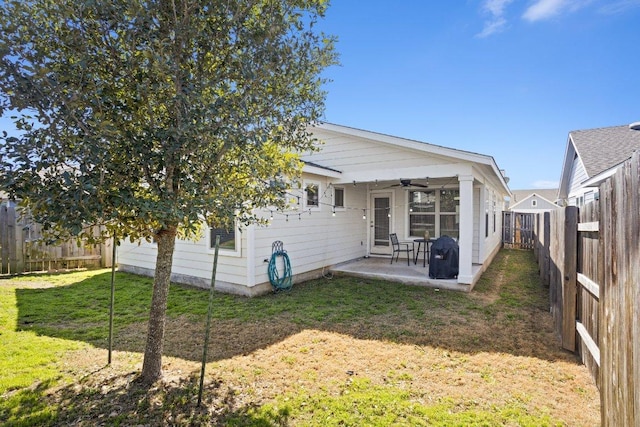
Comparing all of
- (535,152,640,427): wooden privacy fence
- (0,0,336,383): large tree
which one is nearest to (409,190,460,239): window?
(535,152,640,427): wooden privacy fence

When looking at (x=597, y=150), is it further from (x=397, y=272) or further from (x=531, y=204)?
(x=531, y=204)

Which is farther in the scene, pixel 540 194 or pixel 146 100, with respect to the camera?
pixel 540 194

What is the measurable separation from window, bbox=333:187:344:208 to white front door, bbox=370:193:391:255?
4.99ft

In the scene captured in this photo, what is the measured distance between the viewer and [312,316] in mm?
5297

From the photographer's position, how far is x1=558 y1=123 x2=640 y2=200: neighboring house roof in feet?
31.1

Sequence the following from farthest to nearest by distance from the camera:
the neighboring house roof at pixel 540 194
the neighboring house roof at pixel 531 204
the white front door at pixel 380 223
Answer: the neighboring house roof at pixel 540 194 → the neighboring house roof at pixel 531 204 → the white front door at pixel 380 223

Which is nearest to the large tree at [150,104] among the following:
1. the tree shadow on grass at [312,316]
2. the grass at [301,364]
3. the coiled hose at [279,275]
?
the grass at [301,364]

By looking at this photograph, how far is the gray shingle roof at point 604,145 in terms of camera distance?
970 centimetres

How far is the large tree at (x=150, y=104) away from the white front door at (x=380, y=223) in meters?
7.56

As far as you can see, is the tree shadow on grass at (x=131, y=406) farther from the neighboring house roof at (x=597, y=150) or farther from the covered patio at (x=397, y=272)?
the neighboring house roof at (x=597, y=150)

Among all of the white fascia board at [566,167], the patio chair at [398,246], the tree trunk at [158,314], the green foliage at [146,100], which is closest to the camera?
the green foliage at [146,100]

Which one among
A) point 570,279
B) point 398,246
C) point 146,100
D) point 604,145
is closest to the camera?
point 146,100

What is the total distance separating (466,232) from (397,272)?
2081 mm

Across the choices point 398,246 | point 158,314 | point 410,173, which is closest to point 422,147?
point 410,173
